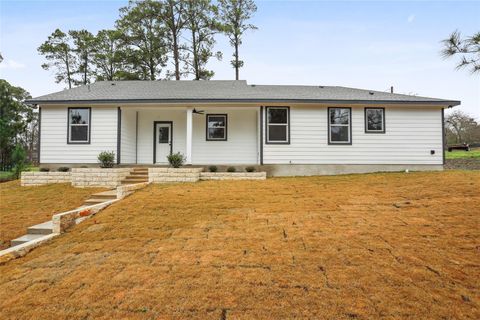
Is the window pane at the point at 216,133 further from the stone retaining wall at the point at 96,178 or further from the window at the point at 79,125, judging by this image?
the window at the point at 79,125

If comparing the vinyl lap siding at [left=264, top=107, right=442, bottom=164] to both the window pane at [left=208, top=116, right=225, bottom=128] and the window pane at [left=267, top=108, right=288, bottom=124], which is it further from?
the window pane at [left=208, top=116, right=225, bottom=128]

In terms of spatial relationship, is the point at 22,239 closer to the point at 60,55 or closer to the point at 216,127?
the point at 216,127

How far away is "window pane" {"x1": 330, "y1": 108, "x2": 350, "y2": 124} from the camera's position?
11.3 metres

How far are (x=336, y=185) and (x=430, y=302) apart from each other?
6.11m

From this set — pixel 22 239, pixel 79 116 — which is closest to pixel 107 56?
pixel 79 116

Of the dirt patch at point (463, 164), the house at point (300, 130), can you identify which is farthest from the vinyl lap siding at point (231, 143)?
the dirt patch at point (463, 164)

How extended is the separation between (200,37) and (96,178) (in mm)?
16389

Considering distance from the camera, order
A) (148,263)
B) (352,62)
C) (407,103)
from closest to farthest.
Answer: (148,263) < (407,103) < (352,62)

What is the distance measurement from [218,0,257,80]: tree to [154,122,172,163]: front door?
11.0 metres

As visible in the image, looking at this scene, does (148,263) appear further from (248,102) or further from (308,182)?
(248,102)

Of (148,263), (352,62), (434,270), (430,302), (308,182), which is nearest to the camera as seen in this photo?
(430,302)

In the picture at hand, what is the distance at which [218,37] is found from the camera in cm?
2189

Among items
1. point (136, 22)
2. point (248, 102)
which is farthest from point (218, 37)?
point (248, 102)

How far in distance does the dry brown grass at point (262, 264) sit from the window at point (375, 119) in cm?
577
